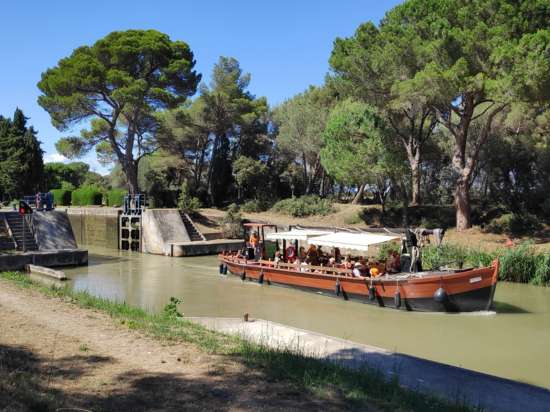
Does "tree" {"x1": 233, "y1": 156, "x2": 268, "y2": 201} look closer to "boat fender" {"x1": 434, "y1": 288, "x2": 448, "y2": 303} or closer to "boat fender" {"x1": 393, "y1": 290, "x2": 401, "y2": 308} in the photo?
"boat fender" {"x1": 393, "y1": 290, "x2": 401, "y2": 308}

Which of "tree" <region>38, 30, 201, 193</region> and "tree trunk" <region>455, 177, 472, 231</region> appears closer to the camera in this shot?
"tree trunk" <region>455, 177, 472, 231</region>

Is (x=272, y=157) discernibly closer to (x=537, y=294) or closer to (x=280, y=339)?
(x=537, y=294)

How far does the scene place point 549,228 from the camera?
84.1 ft

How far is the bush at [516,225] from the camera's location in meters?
25.0

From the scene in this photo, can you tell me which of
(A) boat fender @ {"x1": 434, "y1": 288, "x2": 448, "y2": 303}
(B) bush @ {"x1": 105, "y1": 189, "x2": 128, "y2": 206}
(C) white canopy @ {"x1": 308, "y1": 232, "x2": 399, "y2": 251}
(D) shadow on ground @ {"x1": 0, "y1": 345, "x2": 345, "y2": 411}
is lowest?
(A) boat fender @ {"x1": 434, "y1": 288, "x2": 448, "y2": 303}

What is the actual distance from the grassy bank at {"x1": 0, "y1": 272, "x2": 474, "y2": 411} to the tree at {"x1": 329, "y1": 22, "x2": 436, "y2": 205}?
17.7 metres

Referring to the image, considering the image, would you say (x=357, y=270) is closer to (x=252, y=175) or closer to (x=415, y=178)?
(x=415, y=178)

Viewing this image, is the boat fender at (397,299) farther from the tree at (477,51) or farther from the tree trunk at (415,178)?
the tree trunk at (415,178)

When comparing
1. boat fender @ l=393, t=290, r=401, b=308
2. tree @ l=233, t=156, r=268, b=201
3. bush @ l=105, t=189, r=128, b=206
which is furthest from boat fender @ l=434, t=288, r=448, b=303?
bush @ l=105, t=189, r=128, b=206

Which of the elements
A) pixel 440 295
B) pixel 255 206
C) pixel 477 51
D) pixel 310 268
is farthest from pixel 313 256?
pixel 255 206

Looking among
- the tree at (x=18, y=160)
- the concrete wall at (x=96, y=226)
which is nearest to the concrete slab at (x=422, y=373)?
the concrete wall at (x=96, y=226)

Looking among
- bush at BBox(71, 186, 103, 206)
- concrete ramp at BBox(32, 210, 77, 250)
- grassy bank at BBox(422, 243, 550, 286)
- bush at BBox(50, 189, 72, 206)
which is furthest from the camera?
bush at BBox(50, 189, 72, 206)

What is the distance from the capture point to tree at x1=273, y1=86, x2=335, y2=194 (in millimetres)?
38312

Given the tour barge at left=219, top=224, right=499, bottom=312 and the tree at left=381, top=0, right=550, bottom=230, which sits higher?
the tree at left=381, top=0, right=550, bottom=230
